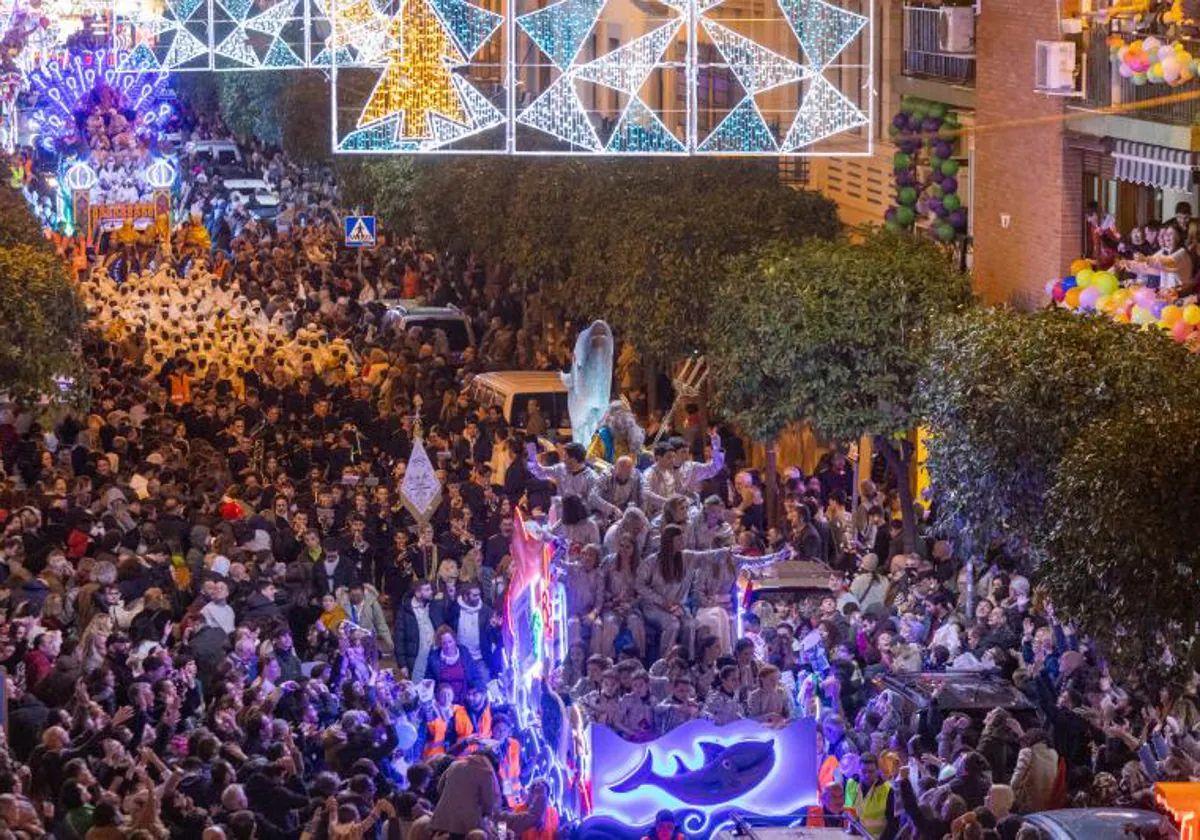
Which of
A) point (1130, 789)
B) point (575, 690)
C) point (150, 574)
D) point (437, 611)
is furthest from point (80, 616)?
point (1130, 789)

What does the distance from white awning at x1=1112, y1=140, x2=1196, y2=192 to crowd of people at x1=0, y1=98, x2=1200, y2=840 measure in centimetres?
424

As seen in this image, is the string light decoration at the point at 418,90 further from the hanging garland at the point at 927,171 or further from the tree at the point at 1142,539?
the hanging garland at the point at 927,171

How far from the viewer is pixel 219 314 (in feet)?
133

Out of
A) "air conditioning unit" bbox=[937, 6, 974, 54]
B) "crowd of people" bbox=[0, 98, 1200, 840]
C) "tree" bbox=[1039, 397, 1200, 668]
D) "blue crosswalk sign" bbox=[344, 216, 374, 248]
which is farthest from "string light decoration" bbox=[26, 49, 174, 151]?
"tree" bbox=[1039, 397, 1200, 668]

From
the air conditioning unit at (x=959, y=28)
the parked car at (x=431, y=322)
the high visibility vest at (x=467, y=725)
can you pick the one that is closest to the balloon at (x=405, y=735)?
the high visibility vest at (x=467, y=725)

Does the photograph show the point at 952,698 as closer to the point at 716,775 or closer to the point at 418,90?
the point at 716,775

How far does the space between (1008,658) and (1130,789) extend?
3481 mm

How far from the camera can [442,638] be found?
24.1m

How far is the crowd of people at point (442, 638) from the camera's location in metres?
19.3

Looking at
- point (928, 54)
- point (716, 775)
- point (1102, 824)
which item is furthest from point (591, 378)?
point (928, 54)

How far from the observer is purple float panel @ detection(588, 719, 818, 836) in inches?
799

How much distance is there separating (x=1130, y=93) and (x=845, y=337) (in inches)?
164

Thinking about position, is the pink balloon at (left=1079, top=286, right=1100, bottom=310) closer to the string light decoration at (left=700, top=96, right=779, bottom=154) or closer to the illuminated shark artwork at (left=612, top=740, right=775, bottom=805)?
the string light decoration at (left=700, top=96, right=779, bottom=154)

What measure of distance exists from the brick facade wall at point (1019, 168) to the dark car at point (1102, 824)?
1876 cm
